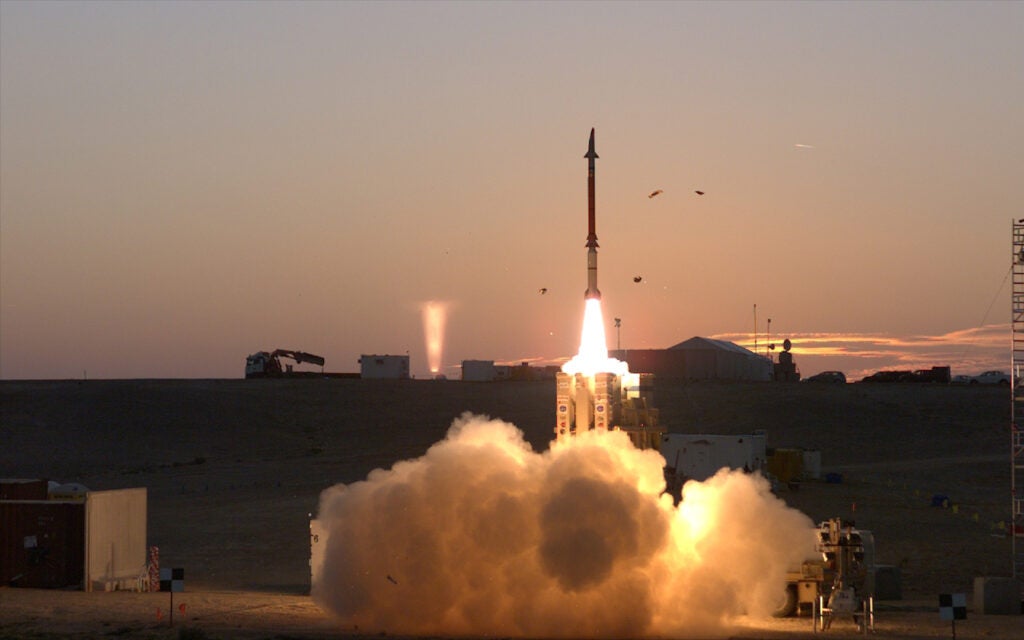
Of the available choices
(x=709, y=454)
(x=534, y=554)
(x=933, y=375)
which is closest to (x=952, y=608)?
(x=534, y=554)

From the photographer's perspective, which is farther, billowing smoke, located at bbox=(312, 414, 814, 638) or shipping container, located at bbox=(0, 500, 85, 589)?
shipping container, located at bbox=(0, 500, 85, 589)

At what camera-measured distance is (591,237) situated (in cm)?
4372

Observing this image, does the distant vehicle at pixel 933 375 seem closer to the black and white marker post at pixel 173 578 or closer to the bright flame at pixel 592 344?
the bright flame at pixel 592 344

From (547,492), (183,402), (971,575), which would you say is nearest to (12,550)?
(547,492)

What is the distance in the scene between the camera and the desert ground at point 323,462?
33062mm

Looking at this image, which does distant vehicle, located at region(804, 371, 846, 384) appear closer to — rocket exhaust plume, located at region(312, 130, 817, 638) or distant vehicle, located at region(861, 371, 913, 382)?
distant vehicle, located at region(861, 371, 913, 382)

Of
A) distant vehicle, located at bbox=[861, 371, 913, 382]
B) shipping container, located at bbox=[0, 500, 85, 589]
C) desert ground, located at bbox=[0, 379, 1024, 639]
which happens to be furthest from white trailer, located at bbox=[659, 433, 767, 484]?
distant vehicle, located at bbox=[861, 371, 913, 382]

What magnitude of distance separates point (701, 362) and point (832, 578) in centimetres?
7669

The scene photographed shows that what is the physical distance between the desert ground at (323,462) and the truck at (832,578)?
22.9 inches

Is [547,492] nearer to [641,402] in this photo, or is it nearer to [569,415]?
[569,415]

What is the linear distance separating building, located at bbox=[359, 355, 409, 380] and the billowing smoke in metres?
77.9

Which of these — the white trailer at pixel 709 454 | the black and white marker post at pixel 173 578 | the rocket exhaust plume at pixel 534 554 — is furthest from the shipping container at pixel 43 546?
the white trailer at pixel 709 454

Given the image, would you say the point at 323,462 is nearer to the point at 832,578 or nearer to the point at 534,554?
the point at 534,554

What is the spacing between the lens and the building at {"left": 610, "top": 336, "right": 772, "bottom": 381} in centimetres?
10812
